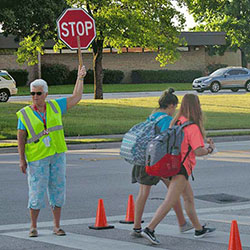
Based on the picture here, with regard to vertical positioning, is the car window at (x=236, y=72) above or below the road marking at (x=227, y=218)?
above

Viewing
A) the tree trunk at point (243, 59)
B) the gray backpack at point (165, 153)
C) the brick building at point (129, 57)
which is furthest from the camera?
the tree trunk at point (243, 59)

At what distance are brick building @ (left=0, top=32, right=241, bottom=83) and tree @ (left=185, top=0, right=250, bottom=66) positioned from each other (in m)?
1.41

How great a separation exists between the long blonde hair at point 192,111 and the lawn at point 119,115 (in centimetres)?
1533

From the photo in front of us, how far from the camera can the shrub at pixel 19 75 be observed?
187 feet

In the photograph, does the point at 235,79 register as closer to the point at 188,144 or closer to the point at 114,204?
the point at 114,204

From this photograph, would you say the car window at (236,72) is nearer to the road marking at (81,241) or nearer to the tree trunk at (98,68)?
the tree trunk at (98,68)

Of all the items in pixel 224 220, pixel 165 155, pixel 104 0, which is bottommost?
pixel 224 220

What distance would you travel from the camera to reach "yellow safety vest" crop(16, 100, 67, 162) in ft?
26.5

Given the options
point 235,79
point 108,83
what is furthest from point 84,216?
point 108,83

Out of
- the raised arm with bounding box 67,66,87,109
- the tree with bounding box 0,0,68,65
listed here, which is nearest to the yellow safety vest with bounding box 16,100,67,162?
the raised arm with bounding box 67,66,87,109

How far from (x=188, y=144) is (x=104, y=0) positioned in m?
30.2

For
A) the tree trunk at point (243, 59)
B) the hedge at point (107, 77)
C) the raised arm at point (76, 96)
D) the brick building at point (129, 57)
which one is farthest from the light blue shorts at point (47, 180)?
the tree trunk at point (243, 59)

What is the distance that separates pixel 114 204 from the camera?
10.9m

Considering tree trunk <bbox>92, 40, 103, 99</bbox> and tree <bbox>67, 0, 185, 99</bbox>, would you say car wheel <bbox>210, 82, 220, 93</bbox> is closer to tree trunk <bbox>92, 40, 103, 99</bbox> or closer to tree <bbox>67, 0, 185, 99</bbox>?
tree <bbox>67, 0, 185, 99</bbox>
